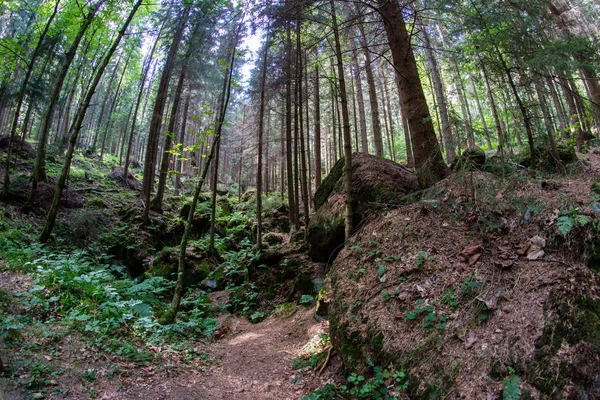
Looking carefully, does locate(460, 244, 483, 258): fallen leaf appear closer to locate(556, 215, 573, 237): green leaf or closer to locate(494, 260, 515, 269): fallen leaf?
locate(494, 260, 515, 269): fallen leaf

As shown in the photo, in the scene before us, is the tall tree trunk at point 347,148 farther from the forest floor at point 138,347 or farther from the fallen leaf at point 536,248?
the fallen leaf at point 536,248

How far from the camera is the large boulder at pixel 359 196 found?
667cm

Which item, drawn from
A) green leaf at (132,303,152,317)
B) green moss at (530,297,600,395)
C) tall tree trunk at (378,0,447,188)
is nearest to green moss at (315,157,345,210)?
tall tree trunk at (378,0,447,188)

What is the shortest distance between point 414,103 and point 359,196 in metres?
2.34

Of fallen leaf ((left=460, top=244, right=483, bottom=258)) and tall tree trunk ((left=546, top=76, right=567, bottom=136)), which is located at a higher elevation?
tall tree trunk ((left=546, top=76, right=567, bottom=136))

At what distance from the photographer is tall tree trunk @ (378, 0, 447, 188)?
6.08m

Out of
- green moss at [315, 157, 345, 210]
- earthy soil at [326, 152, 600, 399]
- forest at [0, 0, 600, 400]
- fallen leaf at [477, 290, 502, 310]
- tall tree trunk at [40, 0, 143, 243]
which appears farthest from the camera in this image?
green moss at [315, 157, 345, 210]

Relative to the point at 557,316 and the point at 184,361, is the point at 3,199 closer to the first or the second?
the point at 184,361

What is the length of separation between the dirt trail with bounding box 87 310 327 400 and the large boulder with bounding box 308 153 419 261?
1863 millimetres

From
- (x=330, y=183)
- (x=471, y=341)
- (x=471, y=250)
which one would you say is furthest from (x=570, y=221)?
(x=330, y=183)

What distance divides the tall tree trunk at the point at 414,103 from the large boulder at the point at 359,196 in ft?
2.62

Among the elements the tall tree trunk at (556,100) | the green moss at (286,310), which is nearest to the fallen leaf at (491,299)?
the tall tree trunk at (556,100)

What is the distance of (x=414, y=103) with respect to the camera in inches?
247

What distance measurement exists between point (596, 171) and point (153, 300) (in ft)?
31.9
